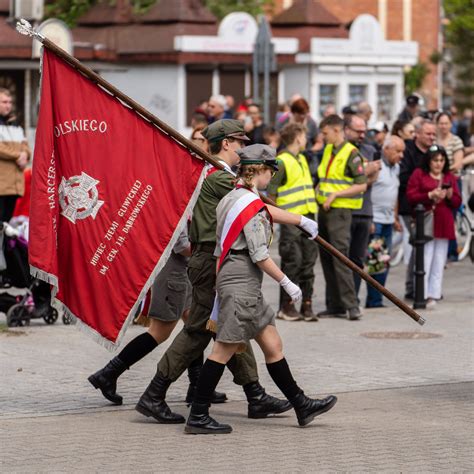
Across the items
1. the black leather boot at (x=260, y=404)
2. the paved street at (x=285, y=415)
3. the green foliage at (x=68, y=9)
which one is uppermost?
the green foliage at (x=68, y=9)

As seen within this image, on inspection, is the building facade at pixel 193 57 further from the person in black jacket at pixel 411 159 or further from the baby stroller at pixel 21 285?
the baby stroller at pixel 21 285

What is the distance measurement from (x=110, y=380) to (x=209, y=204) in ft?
4.52

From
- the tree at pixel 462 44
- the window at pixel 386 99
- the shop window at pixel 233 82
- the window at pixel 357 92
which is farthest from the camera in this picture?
the tree at pixel 462 44

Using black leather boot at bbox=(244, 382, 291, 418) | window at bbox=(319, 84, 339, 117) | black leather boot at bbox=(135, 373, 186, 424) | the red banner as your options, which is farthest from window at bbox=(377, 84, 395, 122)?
black leather boot at bbox=(135, 373, 186, 424)

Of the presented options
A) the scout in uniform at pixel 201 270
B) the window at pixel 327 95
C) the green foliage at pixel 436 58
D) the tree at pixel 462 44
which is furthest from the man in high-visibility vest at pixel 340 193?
the green foliage at pixel 436 58

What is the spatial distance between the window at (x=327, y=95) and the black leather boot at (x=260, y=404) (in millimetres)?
32517

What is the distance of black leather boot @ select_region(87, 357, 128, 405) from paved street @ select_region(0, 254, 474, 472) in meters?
0.11

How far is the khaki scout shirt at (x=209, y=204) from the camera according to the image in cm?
971

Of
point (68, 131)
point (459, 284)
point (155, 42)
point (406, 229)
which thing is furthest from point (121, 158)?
point (155, 42)

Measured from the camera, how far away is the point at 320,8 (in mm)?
44281

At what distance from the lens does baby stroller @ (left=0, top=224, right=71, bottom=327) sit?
45.8 ft

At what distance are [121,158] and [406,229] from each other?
25.7 ft

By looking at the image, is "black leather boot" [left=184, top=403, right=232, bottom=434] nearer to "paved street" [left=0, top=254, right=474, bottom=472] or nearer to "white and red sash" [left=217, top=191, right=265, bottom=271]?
"paved street" [left=0, top=254, right=474, bottom=472]

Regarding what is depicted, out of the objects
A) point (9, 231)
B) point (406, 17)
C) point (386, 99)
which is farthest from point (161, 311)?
point (406, 17)
